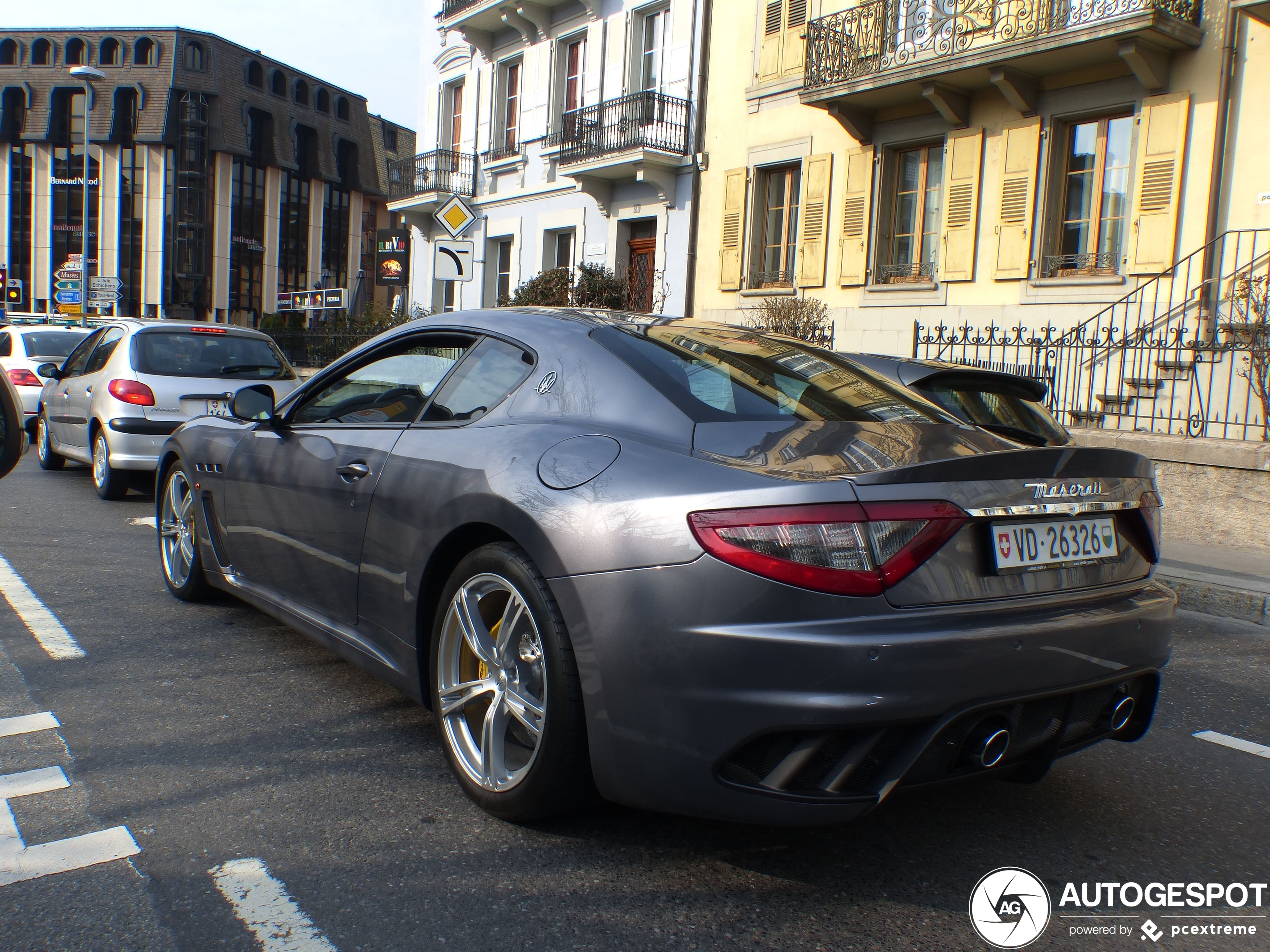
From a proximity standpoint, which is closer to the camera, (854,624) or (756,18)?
(854,624)

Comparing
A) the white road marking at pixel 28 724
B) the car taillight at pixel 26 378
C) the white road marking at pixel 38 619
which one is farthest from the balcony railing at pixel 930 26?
the white road marking at pixel 28 724

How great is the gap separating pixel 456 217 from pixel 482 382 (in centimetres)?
835

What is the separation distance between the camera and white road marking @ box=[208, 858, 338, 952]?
88.5 inches

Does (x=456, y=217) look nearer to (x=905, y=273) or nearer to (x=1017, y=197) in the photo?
(x=905, y=273)

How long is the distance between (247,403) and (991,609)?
122 inches

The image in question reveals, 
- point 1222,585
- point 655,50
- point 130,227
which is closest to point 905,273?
point 655,50

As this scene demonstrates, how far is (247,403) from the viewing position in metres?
4.35

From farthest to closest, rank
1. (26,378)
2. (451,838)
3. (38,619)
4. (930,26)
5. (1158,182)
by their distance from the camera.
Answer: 1. (930,26)
2. (1158,182)
3. (26,378)
4. (38,619)
5. (451,838)

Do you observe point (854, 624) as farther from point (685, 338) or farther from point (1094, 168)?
point (1094, 168)

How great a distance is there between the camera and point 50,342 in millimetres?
13242

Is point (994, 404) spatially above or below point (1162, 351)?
below

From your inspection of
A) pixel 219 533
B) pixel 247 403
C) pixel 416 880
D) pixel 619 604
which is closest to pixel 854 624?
Result: pixel 619 604

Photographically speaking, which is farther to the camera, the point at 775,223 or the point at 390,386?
the point at 775,223

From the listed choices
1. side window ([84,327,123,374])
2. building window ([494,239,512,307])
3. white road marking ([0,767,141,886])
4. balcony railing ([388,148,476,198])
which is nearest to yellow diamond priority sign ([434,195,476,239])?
side window ([84,327,123,374])
